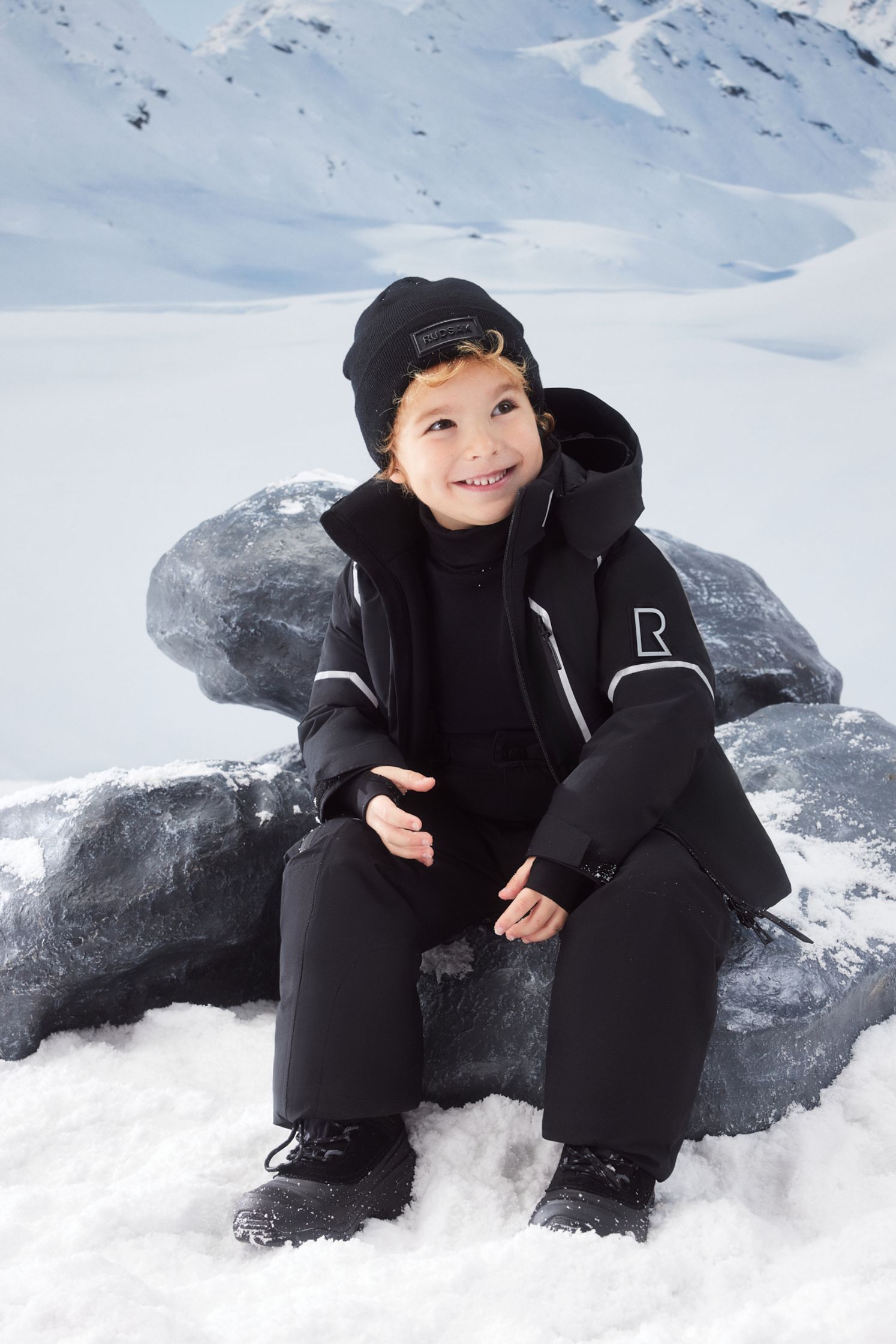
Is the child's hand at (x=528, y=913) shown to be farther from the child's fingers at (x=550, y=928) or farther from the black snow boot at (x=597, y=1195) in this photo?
the black snow boot at (x=597, y=1195)

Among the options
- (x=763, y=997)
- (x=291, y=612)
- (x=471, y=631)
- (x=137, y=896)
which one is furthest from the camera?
(x=291, y=612)

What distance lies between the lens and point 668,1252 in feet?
3.18

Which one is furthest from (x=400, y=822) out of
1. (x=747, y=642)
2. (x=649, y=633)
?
(x=747, y=642)

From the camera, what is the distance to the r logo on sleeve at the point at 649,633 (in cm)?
128

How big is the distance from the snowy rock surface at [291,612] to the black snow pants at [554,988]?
88 cm

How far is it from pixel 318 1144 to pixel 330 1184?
0.05 meters

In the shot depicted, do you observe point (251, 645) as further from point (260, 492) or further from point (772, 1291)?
point (772, 1291)

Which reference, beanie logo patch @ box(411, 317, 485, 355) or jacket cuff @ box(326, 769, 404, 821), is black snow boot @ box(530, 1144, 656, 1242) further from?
beanie logo patch @ box(411, 317, 485, 355)

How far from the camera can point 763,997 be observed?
128cm

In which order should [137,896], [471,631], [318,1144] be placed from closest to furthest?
[318,1144] < [471,631] < [137,896]

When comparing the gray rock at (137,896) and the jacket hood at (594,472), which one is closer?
the jacket hood at (594,472)

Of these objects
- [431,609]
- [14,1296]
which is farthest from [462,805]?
[14,1296]

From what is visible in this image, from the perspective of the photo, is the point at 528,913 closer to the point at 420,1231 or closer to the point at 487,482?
the point at 420,1231

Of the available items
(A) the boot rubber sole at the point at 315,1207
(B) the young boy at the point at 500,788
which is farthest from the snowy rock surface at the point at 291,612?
(A) the boot rubber sole at the point at 315,1207
